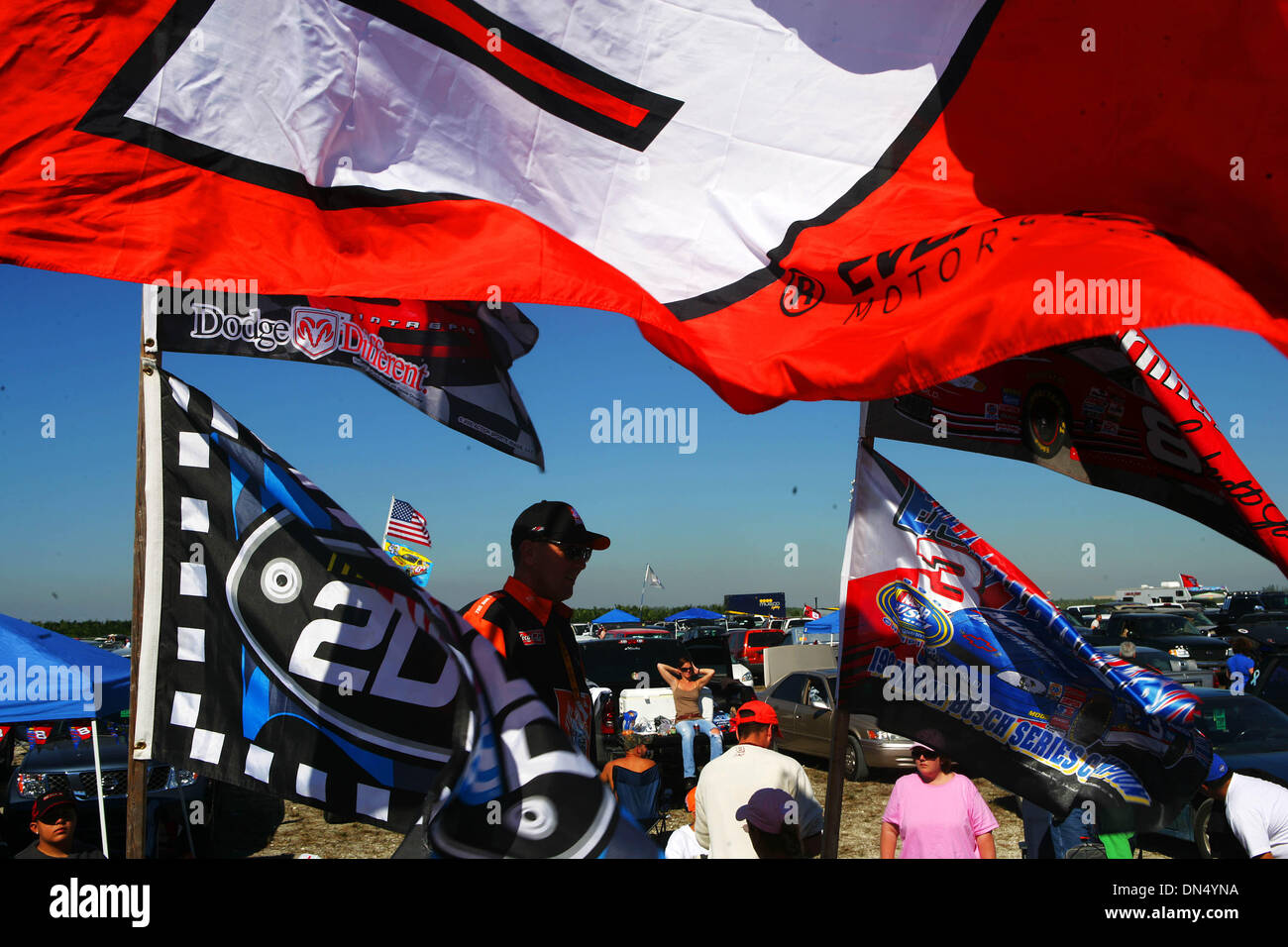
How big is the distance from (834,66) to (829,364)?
1341mm

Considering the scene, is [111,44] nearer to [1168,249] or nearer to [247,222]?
[247,222]

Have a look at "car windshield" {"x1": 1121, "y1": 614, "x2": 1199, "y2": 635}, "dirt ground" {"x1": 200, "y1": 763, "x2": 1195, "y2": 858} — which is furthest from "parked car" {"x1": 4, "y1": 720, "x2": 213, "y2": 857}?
"car windshield" {"x1": 1121, "y1": 614, "x2": 1199, "y2": 635}

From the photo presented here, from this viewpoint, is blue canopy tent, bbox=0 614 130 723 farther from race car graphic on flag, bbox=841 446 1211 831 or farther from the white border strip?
race car graphic on flag, bbox=841 446 1211 831

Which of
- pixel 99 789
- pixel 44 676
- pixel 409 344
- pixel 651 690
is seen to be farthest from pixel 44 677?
pixel 651 690

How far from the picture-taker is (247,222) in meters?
3.06

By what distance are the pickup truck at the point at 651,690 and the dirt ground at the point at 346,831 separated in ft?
2.94

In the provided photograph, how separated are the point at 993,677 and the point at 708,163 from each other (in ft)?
7.43

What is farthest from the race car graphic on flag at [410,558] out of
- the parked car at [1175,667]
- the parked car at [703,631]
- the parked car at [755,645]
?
the parked car at [703,631]

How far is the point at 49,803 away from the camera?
518 centimetres

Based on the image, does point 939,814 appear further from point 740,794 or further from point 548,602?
point 548,602

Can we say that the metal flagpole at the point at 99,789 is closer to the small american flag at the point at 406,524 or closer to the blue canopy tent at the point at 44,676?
the blue canopy tent at the point at 44,676

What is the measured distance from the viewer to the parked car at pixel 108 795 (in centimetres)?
895

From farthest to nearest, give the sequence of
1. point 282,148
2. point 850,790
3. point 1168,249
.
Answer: point 850,790
point 282,148
point 1168,249

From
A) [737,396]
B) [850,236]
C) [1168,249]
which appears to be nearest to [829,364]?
[737,396]
